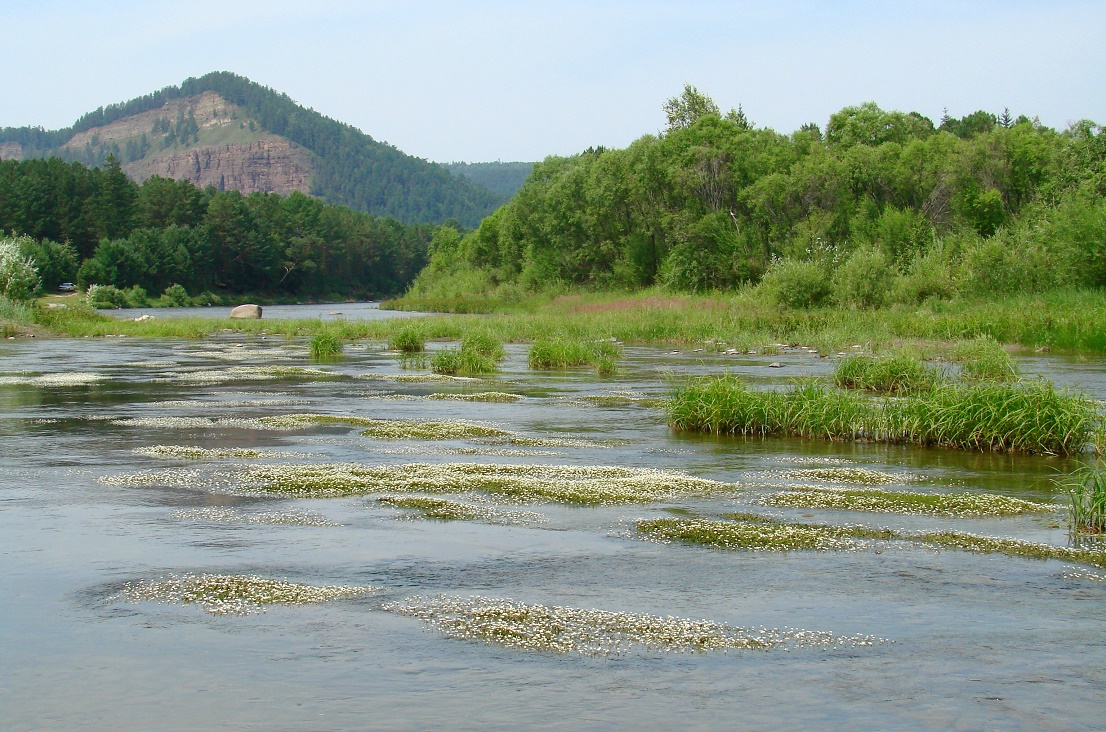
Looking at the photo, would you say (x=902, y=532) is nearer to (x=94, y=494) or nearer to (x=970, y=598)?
(x=970, y=598)

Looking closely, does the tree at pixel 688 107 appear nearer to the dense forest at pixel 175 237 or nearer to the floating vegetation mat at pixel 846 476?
the dense forest at pixel 175 237

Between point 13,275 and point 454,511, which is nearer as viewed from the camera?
point 454,511

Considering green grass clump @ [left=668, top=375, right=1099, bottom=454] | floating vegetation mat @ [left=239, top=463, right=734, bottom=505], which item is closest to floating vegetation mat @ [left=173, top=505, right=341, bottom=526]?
floating vegetation mat @ [left=239, top=463, right=734, bottom=505]

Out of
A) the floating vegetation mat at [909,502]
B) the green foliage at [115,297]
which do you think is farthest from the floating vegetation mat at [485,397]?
the green foliage at [115,297]

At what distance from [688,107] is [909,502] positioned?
95.3 meters

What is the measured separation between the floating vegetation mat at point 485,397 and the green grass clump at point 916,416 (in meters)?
5.74

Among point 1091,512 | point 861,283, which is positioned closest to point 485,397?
point 1091,512

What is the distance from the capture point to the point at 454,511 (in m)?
12.9

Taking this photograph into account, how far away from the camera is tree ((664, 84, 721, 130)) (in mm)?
103438

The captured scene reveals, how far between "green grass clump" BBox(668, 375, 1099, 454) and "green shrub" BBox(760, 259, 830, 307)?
2914cm

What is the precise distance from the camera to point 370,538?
1144 cm

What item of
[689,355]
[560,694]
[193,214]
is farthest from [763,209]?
[193,214]

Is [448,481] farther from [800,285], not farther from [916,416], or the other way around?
[800,285]

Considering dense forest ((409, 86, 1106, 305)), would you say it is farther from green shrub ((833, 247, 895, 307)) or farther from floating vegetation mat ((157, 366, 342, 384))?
floating vegetation mat ((157, 366, 342, 384))
